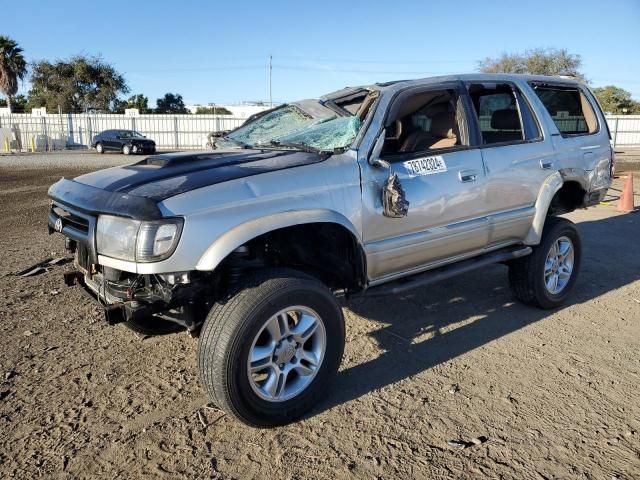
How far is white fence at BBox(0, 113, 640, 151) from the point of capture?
35.5 meters

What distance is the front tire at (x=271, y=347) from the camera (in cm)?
270

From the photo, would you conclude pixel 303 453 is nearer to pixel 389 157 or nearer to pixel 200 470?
pixel 200 470

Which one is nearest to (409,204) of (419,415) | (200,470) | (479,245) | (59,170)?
(479,245)

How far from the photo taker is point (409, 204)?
3.47 metres

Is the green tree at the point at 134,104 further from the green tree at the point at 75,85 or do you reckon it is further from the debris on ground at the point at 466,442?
the debris on ground at the point at 466,442

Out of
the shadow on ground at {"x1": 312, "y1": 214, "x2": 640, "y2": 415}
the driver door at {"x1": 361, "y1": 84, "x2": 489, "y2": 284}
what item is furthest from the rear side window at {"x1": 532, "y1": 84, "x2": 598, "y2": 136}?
the shadow on ground at {"x1": 312, "y1": 214, "x2": 640, "y2": 415}

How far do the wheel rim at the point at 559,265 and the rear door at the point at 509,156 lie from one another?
1.66 feet

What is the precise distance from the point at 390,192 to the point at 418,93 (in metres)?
0.99

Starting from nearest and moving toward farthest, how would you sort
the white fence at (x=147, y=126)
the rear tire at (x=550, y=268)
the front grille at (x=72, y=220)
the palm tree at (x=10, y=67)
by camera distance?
the front grille at (x=72, y=220), the rear tire at (x=550, y=268), the white fence at (x=147, y=126), the palm tree at (x=10, y=67)

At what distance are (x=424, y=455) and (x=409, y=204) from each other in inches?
61.1

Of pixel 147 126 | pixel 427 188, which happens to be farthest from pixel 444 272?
pixel 147 126

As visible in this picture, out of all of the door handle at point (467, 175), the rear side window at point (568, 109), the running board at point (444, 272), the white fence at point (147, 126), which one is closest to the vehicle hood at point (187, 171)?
the running board at point (444, 272)

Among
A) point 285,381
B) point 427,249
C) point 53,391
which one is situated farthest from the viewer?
point 427,249

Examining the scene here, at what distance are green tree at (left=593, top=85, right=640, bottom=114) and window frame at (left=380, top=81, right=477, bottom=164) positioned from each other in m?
56.8
